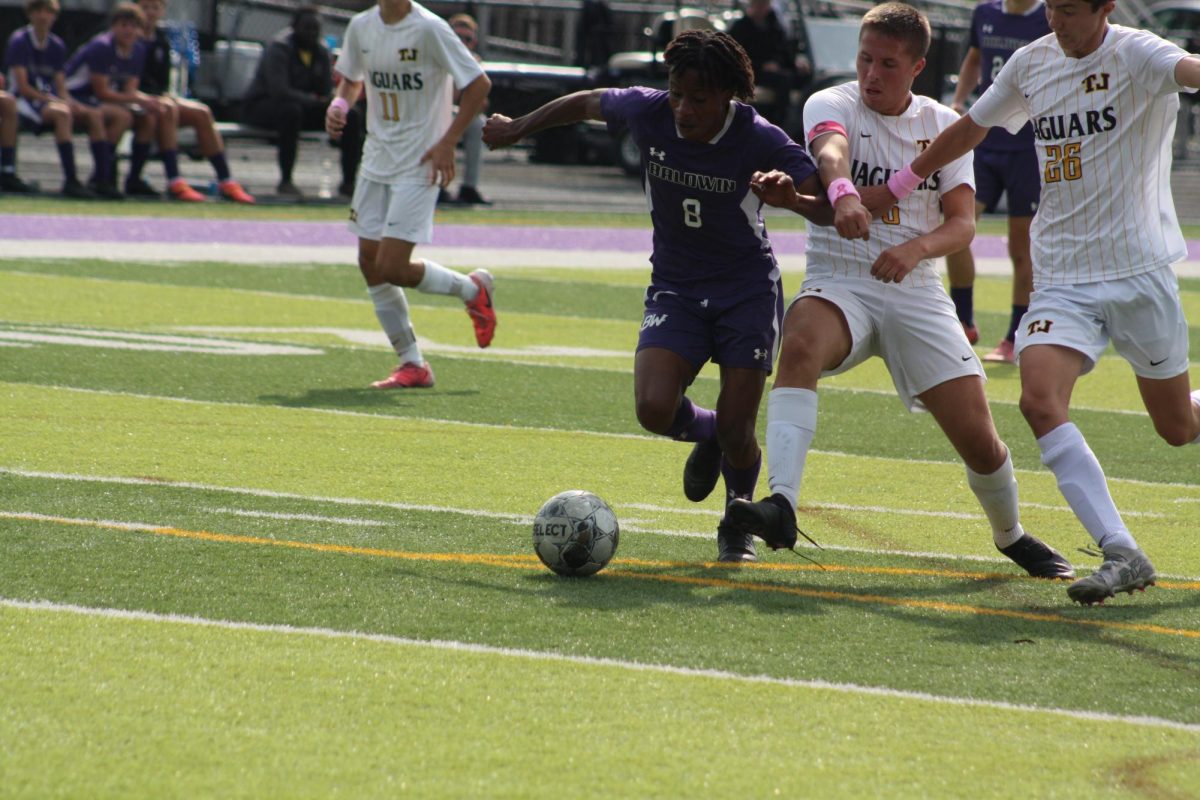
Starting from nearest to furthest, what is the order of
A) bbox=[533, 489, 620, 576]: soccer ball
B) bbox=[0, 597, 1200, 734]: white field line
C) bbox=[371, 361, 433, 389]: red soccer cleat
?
bbox=[0, 597, 1200, 734]: white field line, bbox=[533, 489, 620, 576]: soccer ball, bbox=[371, 361, 433, 389]: red soccer cleat

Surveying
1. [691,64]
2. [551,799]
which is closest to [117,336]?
[691,64]

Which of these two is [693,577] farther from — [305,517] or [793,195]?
[305,517]

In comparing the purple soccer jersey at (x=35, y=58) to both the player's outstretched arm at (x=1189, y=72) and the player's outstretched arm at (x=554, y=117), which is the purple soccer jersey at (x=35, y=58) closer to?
the player's outstretched arm at (x=554, y=117)

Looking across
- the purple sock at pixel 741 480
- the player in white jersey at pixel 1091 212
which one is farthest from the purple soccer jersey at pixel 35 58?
the player in white jersey at pixel 1091 212

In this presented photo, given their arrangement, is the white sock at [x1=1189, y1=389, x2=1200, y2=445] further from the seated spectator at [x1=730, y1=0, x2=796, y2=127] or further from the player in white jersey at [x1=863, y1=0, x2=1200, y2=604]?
the seated spectator at [x1=730, y1=0, x2=796, y2=127]

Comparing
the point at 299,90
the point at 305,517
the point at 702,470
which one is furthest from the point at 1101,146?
the point at 299,90

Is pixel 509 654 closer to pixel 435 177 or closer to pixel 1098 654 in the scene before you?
pixel 1098 654

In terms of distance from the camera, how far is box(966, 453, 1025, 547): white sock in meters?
6.04

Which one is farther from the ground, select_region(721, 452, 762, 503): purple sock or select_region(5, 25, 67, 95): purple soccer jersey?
select_region(5, 25, 67, 95): purple soccer jersey

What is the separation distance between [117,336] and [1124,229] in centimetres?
724

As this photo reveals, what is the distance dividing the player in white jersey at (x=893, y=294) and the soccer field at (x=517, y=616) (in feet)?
1.32

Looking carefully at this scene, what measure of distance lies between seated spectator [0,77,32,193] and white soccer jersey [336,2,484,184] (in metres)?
11.1

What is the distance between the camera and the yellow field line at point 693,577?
5.36m

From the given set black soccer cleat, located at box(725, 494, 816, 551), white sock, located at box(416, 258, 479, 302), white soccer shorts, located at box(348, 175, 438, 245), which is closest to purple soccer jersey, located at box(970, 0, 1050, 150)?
white sock, located at box(416, 258, 479, 302)
